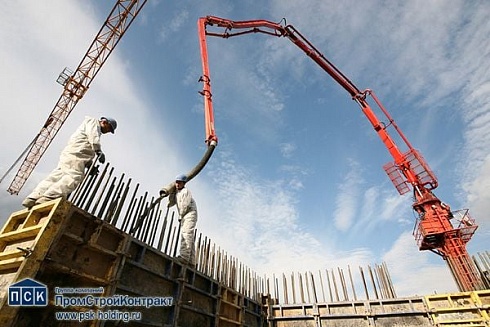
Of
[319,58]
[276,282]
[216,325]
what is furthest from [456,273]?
[319,58]

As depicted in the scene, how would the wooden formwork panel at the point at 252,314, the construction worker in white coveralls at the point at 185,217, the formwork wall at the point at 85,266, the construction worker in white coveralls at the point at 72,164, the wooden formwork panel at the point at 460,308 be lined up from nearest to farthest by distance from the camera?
the formwork wall at the point at 85,266, the construction worker in white coveralls at the point at 72,164, the construction worker in white coveralls at the point at 185,217, the wooden formwork panel at the point at 460,308, the wooden formwork panel at the point at 252,314

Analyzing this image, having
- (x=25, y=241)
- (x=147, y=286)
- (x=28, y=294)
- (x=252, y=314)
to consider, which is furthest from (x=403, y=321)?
(x=25, y=241)

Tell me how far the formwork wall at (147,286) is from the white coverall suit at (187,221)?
1.28 feet

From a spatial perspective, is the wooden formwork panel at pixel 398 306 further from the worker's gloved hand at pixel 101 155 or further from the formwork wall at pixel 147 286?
the worker's gloved hand at pixel 101 155

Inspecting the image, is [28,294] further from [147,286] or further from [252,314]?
[252,314]

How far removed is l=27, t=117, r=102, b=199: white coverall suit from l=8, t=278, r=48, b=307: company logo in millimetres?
1341

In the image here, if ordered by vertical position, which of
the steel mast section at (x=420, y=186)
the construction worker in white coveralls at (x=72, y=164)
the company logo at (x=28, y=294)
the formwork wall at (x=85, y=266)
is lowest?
the company logo at (x=28, y=294)

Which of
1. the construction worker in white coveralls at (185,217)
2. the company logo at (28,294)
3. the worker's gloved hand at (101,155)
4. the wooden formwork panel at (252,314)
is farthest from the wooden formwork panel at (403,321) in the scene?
the worker's gloved hand at (101,155)

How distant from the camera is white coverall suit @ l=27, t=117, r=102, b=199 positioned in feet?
13.5

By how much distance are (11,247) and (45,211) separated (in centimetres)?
65

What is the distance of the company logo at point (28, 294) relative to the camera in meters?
2.95

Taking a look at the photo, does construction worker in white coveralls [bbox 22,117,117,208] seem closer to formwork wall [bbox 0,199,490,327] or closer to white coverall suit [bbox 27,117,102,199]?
white coverall suit [bbox 27,117,102,199]

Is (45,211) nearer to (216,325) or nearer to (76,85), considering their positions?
(216,325)

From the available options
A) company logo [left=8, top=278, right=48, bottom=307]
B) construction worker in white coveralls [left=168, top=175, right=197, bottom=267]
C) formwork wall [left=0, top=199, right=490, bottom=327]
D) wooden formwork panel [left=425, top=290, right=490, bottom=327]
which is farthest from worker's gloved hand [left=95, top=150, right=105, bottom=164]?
A: wooden formwork panel [left=425, top=290, right=490, bottom=327]
